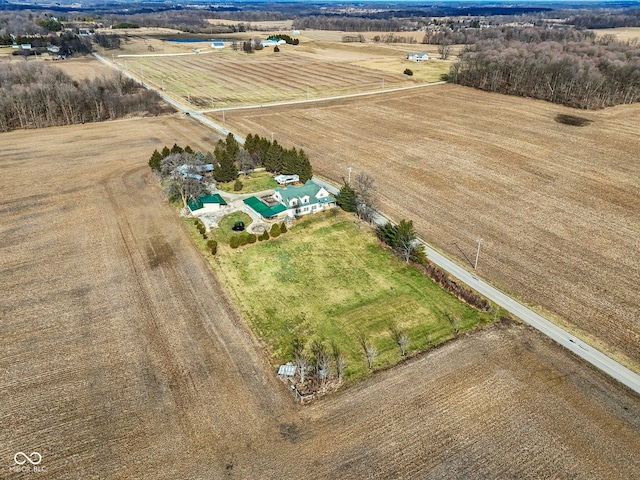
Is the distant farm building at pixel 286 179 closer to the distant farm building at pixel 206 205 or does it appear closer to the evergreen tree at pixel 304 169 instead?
the evergreen tree at pixel 304 169

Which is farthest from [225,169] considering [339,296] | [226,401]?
[226,401]

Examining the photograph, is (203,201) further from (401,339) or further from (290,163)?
(401,339)

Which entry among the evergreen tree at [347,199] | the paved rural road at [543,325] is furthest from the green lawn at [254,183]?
the paved rural road at [543,325]

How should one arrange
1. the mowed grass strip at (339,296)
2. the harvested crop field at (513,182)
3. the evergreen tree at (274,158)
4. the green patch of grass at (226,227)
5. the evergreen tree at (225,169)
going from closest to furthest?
1. the mowed grass strip at (339,296)
2. the harvested crop field at (513,182)
3. the green patch of grass at (226,227)
4. the evergreen tree at (225,169)
5. the evergreen tree at (274,158)

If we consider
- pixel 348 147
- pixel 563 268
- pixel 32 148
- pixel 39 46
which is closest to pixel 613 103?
pixel 348 147

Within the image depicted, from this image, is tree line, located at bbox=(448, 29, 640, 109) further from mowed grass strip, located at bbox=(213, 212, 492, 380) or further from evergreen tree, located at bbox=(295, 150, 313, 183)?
mowed grass strip, located at bbox=(213, 212, 492, 380)

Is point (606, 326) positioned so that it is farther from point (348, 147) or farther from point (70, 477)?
point (348, 147)

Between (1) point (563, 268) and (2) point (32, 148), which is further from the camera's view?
(2) point (32, 148)
